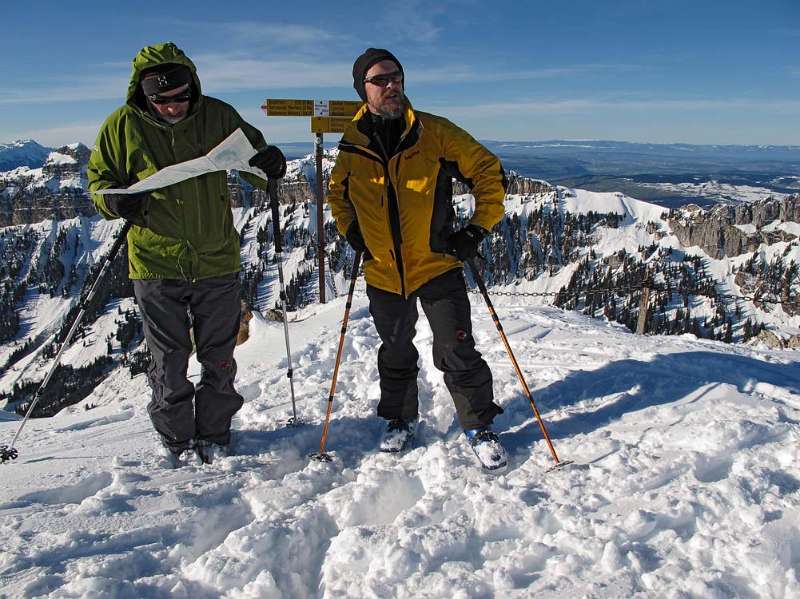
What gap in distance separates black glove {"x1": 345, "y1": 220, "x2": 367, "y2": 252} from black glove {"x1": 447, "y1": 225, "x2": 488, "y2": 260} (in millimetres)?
766

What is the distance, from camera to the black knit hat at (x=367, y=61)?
12.6 ft

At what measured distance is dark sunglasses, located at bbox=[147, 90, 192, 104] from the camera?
3709 mm

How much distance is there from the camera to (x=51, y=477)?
3918mm

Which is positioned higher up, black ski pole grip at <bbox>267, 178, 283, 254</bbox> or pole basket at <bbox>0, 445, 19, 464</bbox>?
black ski pole grip at <bbox>267, 178, 283, 254</bbox>

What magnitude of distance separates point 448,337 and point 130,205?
258cm

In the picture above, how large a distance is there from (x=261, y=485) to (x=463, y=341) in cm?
191

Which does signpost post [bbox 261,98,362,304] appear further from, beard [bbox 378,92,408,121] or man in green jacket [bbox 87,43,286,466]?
beard [bbox 378,92,408,121]

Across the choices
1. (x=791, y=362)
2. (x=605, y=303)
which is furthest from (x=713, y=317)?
(x=791, y=362)

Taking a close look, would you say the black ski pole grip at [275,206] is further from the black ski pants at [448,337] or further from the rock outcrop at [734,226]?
the rock outcrop at [734,226]

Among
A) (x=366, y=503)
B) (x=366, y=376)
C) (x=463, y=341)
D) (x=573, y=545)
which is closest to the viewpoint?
(x=573, y=545)

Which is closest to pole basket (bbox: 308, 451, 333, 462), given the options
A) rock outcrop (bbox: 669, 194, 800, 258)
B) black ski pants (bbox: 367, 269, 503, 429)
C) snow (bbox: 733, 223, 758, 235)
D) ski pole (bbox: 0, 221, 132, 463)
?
black ski pants (bbox: 367, 269, 503, 429)

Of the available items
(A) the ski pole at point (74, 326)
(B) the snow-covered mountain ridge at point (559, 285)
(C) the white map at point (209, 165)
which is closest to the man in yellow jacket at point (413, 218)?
(C) the white map at point (209, 165)

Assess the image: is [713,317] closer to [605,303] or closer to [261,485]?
[605,303]

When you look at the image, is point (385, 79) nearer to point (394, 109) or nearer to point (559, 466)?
point (394, 109)
